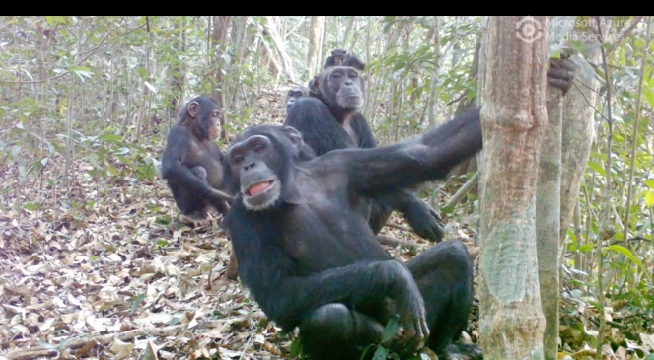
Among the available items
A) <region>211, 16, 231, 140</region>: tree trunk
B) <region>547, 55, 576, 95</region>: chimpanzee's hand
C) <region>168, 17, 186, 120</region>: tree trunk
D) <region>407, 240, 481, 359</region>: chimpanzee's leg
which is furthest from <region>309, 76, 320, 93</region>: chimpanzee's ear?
<region>547, 55, 576, 95</region>: chimpanzee's hand

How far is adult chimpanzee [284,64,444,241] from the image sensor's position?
5684mm

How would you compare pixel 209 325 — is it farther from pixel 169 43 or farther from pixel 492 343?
pixel 169 43

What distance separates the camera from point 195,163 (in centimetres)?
979

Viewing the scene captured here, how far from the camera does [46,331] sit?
210 inches

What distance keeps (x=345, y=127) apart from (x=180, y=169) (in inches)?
116

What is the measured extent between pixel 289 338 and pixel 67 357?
1600mm

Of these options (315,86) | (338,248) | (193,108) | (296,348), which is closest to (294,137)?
(338,248)

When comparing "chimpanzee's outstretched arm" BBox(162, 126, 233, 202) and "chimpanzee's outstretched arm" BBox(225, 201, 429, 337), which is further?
"chimpanzee's outstretched arm" BBox(162, 126, 233, 202)

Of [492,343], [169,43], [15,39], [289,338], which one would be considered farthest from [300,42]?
[492,343]

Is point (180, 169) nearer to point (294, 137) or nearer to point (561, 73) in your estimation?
point (294, 137)

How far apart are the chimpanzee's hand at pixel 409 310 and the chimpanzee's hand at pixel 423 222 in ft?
6.12

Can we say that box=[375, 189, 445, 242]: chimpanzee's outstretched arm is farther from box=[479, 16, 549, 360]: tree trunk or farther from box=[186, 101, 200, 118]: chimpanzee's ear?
box=[186, 101, 200, 118]: chimpanzee's ear

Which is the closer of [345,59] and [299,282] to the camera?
[299,282]

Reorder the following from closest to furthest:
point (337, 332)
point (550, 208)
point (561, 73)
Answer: point (550, 208) → point (561, 73) → point (337, 332)
